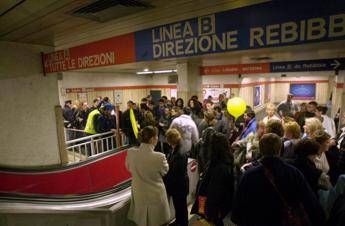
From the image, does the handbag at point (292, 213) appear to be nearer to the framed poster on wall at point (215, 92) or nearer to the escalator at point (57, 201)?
the escalator at point (57, 201)

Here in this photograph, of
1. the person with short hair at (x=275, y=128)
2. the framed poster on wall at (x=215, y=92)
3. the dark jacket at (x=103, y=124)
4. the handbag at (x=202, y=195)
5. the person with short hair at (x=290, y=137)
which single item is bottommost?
the handbag at (x=202, y=195)

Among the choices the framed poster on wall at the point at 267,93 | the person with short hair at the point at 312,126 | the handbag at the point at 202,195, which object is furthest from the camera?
the framed poster on wall at the point at 267,93

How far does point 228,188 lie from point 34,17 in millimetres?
2856

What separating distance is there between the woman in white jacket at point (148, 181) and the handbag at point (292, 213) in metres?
1.07

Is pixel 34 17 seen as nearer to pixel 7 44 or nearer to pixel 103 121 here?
pixel 7 44

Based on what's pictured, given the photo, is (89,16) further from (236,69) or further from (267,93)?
(267,93)

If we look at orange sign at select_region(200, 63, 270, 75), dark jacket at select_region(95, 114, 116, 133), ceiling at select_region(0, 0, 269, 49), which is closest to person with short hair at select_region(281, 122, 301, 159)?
ceiling at select_region(0, 0, 269, 49)

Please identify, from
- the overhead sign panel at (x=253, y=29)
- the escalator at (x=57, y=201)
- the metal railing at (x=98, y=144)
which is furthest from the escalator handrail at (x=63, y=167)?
the overhead sign panel at (x=253, y=29)

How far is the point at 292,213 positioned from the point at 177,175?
4.04 feet

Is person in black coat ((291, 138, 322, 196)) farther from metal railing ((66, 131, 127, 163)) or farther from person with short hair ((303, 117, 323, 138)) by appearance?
metal railing ((66, 131, 127, 163))

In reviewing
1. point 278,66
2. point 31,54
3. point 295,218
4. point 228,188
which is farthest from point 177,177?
point 278,66

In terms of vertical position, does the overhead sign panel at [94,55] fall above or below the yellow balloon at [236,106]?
above

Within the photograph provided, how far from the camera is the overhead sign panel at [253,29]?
1.93m

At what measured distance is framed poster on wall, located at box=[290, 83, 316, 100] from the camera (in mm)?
16288
